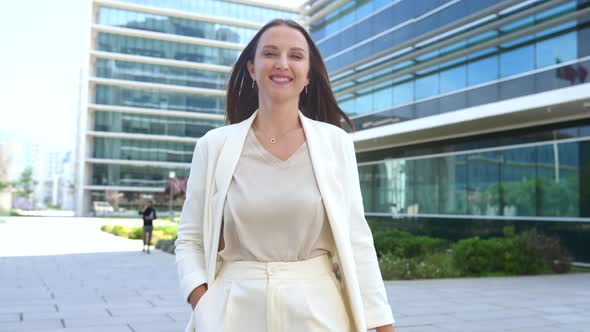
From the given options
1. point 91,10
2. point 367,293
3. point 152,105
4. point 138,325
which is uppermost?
point 91,10

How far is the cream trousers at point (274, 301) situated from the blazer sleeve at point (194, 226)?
14 cm

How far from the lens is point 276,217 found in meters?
1.93

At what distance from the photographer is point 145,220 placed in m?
19.0

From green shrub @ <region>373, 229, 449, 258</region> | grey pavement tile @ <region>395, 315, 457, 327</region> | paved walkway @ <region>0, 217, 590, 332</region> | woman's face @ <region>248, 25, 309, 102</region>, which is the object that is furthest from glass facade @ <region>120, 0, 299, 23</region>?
woman's face @ <region>248, 25, 309, 102</region>

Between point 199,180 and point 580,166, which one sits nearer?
point 199,180

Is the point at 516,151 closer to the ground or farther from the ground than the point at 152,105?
closer to the ground

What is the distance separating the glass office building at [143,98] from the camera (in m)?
63.0

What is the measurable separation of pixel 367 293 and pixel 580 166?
16.5m

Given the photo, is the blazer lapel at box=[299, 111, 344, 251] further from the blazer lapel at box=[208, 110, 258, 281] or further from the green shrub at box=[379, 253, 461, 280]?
the green shrub at box=[379, 253, 461, 280]

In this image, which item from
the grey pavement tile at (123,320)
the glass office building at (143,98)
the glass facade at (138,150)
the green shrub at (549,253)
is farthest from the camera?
the glass facade at (138,150)

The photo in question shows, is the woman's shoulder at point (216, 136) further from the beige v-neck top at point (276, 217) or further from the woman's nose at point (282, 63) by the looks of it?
the woman's nose at point (282, 63)

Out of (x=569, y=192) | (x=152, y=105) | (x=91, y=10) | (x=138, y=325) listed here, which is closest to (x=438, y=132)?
(x=569, y=192)

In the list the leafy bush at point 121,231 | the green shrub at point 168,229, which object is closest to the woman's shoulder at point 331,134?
the green shrub at point 168,229

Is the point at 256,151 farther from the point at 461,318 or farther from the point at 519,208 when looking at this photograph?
the point at 519,208
